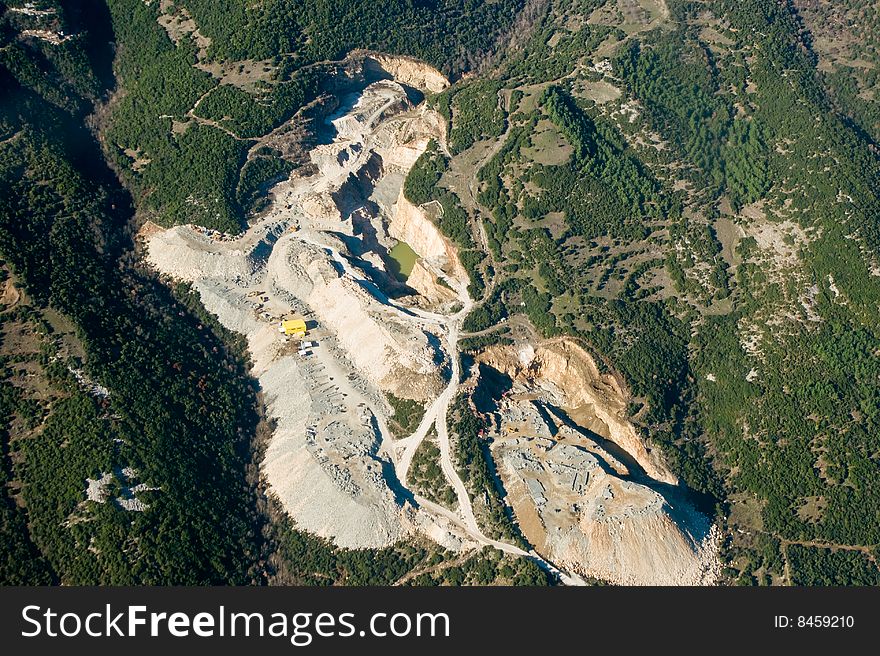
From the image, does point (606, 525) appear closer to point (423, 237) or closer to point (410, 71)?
point (423, 237)

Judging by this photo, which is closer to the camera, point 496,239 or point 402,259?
point 496,239

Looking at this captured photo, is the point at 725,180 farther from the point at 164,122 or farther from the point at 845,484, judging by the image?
the point at 164,122

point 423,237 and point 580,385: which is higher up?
point 423,237

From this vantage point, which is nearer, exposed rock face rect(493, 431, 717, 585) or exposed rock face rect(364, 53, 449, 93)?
exposed rock face rect(493, 431, 717, 585)

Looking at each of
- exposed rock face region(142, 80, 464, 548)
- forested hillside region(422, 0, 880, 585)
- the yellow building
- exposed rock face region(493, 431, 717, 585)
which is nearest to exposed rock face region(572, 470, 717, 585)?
exposed rock face region(493, 431, 717, 585)

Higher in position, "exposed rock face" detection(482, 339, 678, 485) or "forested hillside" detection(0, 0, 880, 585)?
"forested hillside" detection(0, 0, 880, 585)

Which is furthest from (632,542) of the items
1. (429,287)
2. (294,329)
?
(294,329)

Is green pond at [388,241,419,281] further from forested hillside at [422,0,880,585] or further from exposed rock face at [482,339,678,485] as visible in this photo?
exposed rock face at [482,339,678,485]

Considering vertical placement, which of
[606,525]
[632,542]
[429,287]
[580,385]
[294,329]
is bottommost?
[632,542]
